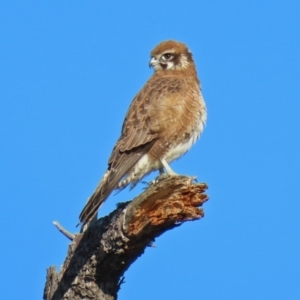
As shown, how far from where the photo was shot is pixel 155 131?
675 cm

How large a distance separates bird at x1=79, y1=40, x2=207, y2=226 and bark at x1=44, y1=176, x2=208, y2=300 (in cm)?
91

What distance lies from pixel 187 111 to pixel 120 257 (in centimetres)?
207

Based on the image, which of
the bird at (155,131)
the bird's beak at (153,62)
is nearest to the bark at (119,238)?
the bird at (155,131)

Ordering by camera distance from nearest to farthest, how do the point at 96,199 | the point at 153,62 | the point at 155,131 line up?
the point at 96,199 → the point at 155,131 → the point at 153,62

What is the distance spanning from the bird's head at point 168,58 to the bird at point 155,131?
515 mm

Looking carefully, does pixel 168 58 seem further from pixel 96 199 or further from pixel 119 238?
pixel 119 238

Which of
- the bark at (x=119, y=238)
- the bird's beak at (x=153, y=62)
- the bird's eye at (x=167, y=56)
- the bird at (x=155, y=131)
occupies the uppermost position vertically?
the bird's eye at (x=167, y=56)

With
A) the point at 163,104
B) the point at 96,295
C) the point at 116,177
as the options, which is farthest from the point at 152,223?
the point at 163,104

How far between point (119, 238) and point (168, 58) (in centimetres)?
311

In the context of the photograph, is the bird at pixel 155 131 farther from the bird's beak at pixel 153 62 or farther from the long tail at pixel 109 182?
the bird's beak at pixel 153 62

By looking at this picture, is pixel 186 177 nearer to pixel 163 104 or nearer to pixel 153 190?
pixel 153 190

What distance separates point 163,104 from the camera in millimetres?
6871

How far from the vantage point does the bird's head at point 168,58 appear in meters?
7.81

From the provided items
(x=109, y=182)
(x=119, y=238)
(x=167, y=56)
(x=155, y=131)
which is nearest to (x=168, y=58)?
(x=167, y=56)
